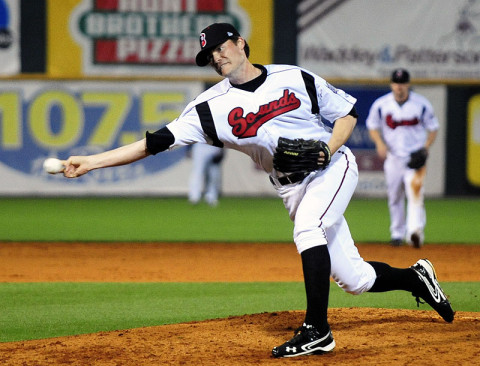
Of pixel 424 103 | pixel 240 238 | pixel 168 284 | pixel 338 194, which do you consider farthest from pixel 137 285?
pixel 424 103

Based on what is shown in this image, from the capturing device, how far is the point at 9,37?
16281mm

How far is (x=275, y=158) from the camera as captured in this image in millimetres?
4102

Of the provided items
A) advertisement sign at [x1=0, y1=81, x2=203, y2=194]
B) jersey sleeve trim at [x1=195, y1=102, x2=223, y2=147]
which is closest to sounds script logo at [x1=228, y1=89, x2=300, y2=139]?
jersey sleeve trim at [x1=195, y1=102, x2=223, y2=147]

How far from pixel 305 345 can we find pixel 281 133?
111cm

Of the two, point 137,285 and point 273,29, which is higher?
point 273,29

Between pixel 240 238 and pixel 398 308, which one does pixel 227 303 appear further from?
pixel 240 238

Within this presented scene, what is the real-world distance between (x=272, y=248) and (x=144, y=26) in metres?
8.48

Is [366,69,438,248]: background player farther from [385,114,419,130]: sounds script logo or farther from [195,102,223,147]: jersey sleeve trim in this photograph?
[195,102,223,147]: jersey sleeve trim

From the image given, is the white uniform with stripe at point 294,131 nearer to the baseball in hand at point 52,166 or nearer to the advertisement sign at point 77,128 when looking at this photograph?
the baseball in hand at point 52,166

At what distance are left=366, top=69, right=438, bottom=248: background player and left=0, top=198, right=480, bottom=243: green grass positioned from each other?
672 mm

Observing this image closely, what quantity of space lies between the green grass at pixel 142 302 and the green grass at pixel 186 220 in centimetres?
330

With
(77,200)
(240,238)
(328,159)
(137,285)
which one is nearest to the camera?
(328,159)

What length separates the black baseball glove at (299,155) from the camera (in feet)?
13.3

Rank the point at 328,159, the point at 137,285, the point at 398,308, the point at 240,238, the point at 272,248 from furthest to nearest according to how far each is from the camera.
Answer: the point at 240,238
the point at 272,248
the point at 137,285
the point at 398,308
the point at 328,159
